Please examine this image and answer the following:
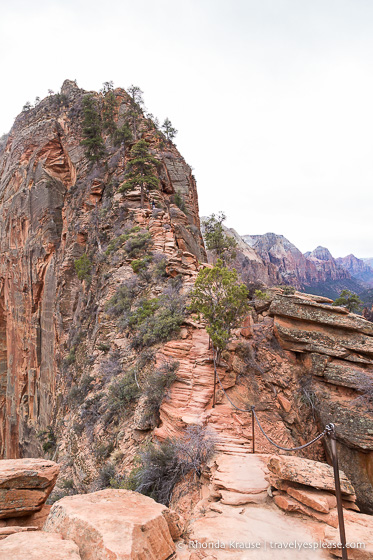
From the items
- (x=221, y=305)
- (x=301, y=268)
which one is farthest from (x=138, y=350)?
(x=301, y=268)

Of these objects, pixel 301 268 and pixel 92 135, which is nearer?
pixel 92 135

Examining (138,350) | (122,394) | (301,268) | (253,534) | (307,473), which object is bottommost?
(253,534)

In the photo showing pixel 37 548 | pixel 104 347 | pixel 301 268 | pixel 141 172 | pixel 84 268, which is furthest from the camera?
pixel 301 268

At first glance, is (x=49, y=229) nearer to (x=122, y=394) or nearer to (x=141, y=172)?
(x=141, y=172)

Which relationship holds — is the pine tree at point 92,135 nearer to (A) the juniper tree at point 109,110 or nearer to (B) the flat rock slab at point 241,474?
(A) the juniper tree at point 109,110

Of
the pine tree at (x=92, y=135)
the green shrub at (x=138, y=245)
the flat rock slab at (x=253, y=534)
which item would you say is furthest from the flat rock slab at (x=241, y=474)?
the pine tree at (x=92, y=135)

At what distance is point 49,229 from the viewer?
29469 mm

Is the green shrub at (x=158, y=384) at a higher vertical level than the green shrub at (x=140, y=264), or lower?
lower

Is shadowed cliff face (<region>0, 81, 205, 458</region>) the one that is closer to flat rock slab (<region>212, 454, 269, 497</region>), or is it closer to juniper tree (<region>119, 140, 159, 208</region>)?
juniper tree (<region>119, 140, 159, 208</region>)

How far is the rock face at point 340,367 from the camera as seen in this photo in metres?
7.67

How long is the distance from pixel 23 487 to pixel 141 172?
21.0 m

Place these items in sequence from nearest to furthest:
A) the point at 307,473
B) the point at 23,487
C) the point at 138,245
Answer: the point at 307,473, the point at 23,487, the point at 138,245

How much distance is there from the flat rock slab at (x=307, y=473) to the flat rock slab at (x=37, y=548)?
3374 mm

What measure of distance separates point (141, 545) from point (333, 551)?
248cm
